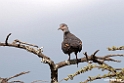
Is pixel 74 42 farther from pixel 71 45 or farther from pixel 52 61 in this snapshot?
pixel 52 61

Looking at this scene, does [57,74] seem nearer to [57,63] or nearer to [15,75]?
[57,63]

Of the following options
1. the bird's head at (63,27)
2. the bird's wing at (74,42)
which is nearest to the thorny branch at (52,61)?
the bird's wing at (74,42)

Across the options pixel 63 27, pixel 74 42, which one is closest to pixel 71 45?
pixel 74 42

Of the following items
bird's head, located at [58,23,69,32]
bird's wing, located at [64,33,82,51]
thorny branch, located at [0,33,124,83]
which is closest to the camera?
thorny branch, located at [0,33,124,83]

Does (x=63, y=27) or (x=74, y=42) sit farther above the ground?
(x=63, y=27)

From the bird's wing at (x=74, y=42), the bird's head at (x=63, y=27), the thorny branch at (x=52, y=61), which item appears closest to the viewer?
the thorny branch at (x=52, y=61)

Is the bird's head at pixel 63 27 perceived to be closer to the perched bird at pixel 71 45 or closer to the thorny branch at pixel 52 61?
the perched bird at pixel 71 45

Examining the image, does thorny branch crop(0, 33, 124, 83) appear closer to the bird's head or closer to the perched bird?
the perched bird

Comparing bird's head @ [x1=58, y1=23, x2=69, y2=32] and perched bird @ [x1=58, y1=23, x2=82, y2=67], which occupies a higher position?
bird's head @ [x1=58, y1=23, x2=69, y2=32]

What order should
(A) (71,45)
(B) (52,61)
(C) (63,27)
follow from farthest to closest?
(C) (63,27), (A) (71,45), (B) (52,61)

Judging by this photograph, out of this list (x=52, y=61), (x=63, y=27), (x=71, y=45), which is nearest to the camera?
→ (x=52, y=61)

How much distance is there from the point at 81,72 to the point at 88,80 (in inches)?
3.3

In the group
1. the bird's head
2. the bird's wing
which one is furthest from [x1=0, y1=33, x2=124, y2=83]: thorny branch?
the bird's head

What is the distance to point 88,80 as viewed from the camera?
4.90 ft
